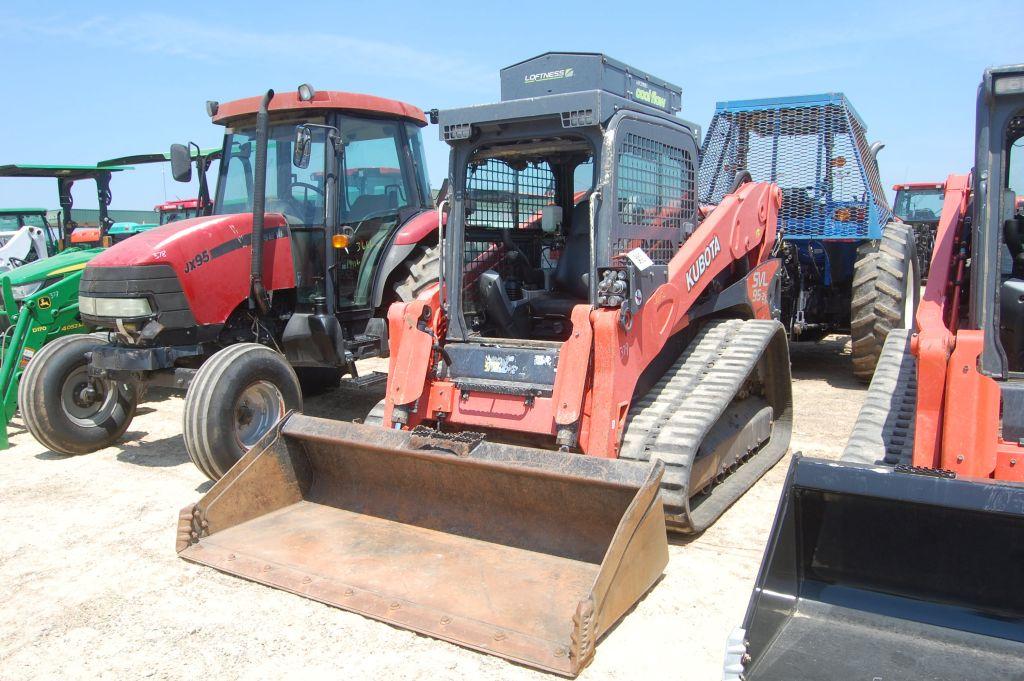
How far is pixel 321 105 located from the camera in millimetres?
6297

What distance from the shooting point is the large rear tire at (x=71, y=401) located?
5.89 meters

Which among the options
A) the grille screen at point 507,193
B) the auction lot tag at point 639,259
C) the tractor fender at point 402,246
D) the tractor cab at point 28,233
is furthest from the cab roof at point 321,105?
the tractor cab at point 28,233

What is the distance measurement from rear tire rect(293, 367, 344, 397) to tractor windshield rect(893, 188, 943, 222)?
35.0 ft

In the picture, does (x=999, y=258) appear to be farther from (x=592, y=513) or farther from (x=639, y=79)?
(x=639, y=79)

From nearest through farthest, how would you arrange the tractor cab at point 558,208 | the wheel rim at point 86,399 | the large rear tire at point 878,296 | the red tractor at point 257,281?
the tractor cab at point 558,208, the red tractor at point 257,281, the wheel rim at point 86,399, the large rear tire at point 878,296

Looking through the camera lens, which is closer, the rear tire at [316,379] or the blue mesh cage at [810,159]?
the rear tire at [316,379]

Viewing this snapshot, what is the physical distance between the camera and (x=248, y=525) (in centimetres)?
415

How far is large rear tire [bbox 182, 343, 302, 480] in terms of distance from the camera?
477 centimetres

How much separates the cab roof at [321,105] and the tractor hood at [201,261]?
0.94 meters

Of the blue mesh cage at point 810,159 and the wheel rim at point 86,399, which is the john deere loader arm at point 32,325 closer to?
the wheel rim at point 86,399

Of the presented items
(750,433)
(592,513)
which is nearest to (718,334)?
(750,433)

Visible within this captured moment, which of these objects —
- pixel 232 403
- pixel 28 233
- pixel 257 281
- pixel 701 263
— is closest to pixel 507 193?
pixel 701 263

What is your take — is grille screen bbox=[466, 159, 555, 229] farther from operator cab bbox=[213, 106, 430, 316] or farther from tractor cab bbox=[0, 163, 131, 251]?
tractor cab bbox=[0, 163, 131, 251]

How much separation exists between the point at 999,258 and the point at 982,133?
479 mm
